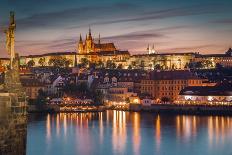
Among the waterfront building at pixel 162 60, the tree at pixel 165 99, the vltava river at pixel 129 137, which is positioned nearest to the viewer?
the vltava river at pixel 129 137

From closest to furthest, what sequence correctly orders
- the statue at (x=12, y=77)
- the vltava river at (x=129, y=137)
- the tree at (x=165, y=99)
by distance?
the statue at (x=12, y=77)
the vltava river at (x=129, y=137)
the tree at (x=165, y=99)

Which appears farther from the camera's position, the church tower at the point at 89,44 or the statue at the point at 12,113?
the church tower at the point at 89,44

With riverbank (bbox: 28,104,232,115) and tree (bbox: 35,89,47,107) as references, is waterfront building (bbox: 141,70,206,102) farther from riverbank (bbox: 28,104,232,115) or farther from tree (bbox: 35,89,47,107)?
tree (bbox: 35,89,47,107)

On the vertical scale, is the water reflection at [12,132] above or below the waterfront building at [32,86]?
below

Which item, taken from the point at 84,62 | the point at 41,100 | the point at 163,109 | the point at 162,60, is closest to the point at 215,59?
the point at 162,60

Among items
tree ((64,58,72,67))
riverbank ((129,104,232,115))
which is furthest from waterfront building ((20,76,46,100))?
tree ((64,58,72,67))

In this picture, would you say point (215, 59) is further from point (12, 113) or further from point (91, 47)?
point (12, 113)

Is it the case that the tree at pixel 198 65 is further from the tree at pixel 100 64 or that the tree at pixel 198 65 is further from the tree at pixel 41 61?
the tree at pixel 41 61

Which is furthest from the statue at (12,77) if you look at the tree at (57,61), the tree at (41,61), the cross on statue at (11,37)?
the tree at (41,61)
